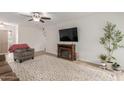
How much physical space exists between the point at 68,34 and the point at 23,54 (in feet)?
2.64

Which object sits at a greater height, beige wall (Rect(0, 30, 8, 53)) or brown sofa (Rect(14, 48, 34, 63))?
beige wall (Rect(0, 30, 8, 53))

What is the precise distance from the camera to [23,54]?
1417 mm

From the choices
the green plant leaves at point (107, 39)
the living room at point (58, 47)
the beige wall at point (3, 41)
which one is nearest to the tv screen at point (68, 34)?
the living room at point (58, 47)

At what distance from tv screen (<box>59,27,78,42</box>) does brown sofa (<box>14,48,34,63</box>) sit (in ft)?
1.67

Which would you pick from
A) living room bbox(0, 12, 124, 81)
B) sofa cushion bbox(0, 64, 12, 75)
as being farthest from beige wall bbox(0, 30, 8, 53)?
sofa cushion bbox(0, 64, 12, 75)

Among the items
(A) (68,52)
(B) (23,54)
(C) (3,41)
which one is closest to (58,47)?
(A) (68,52)

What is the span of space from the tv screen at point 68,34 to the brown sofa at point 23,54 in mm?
509

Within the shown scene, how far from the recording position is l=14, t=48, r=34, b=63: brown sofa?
1280mm

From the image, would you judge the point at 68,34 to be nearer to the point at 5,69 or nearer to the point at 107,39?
the point at 107,39

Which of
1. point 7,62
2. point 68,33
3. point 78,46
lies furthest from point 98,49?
point 7,62

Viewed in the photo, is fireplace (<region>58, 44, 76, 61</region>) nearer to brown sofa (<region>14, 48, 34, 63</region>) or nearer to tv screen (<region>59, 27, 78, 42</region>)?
tv screen (<region>59, 27, 78, 42</region>)

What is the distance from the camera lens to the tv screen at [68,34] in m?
1.54
